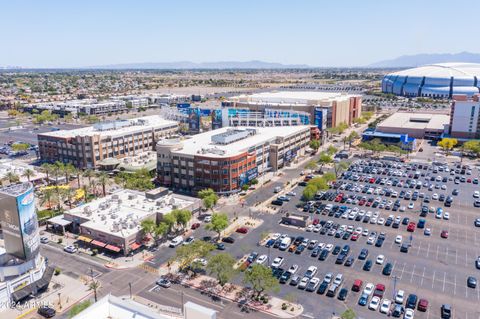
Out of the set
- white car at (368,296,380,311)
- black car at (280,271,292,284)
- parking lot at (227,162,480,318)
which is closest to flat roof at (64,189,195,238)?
parking lot at (227,162,480,318)

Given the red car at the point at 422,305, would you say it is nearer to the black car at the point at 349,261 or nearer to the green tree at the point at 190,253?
the black car at the point at 349,261

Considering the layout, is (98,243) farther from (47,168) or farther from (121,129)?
(121,129)

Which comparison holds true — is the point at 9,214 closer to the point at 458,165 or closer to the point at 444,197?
the point at 444,197

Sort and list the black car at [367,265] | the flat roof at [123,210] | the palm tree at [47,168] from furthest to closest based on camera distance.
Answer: the palm tree at [47,168] < the flat roof at [123,210] < the black car at [367,265]

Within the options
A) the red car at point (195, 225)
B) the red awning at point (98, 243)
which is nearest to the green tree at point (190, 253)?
the red car at point (195, 225)

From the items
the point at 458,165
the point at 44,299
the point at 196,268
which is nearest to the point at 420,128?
the point at 458,165

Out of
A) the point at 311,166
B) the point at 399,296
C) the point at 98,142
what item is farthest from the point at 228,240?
the point at 98,142
